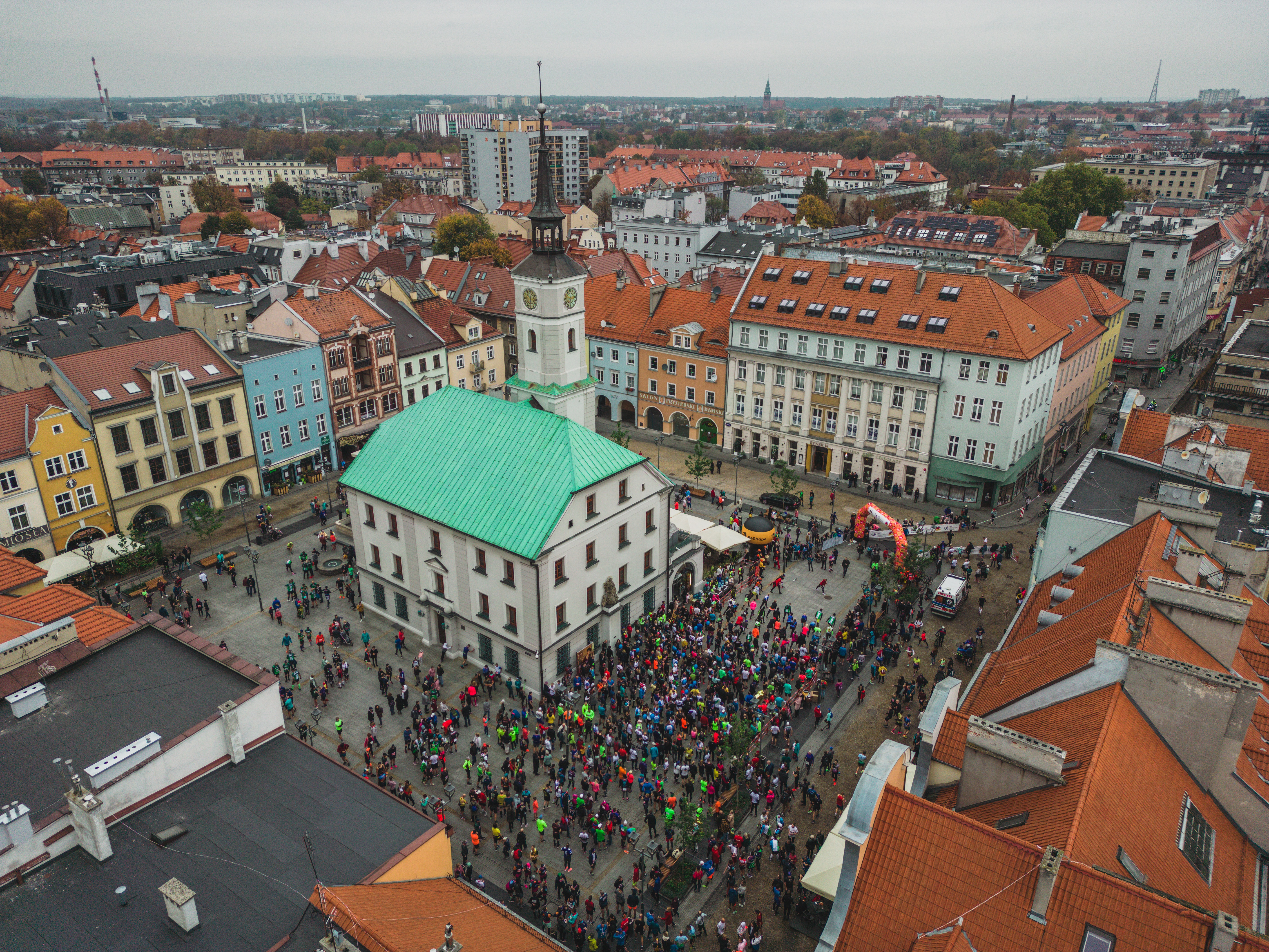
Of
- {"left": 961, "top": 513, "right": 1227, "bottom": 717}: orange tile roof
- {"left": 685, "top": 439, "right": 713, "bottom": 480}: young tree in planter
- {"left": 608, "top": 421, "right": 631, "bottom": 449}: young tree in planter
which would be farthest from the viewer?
{"left": 608, "top": 421, "right": 631, "bottom": 449}: young tree in planter

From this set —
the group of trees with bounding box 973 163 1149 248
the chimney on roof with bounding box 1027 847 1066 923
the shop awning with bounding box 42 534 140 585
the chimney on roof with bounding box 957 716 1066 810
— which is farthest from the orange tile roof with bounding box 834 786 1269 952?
the group of trees with bounding box 973 163 1149 248

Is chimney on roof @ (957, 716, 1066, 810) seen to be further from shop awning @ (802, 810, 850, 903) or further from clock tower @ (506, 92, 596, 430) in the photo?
clock tower @ (506, 92, 596, 430)

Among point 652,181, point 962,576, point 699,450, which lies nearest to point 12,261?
point 699,450

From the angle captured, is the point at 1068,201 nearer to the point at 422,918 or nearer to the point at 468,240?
the point at 468,240

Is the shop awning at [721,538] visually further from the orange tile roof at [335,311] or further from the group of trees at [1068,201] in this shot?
the group of trees at [1068,201]

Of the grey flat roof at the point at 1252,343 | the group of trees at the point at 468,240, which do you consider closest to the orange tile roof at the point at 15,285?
the group of trees at the point at 468,240

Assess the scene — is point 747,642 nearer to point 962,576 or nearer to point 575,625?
point 575,625
